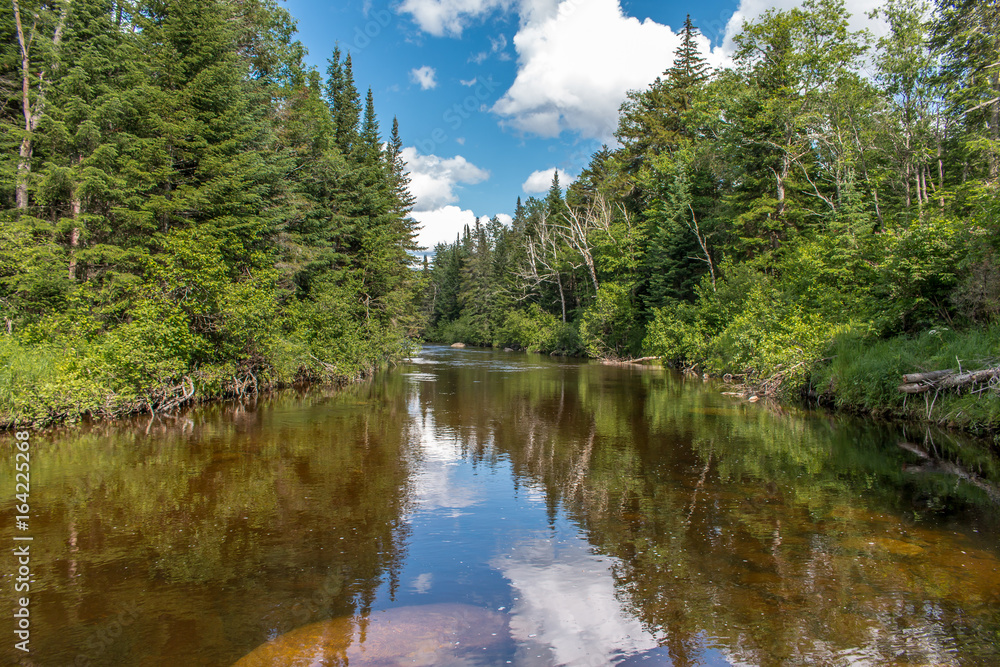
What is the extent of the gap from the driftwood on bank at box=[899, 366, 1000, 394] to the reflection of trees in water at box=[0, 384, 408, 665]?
970 cm

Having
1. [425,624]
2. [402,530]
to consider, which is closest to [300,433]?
[402,530]

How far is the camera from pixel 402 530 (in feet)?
20.3

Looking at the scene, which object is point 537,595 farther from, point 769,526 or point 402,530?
point 769,526

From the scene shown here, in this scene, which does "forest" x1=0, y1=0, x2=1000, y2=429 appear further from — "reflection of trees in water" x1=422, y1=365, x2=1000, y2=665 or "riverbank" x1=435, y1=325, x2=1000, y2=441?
"reflection of trees in water" x1=422, y1=365, x2=1000, y2=665

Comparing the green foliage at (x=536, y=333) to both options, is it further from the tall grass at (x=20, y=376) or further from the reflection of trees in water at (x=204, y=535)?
the tall grass at (x=20, y=376)

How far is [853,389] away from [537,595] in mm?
11659

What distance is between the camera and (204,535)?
5.84 meters

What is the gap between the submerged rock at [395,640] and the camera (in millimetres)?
3771

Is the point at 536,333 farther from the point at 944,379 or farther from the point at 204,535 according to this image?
the point at 204,535

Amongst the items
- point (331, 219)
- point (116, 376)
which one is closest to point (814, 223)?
point (331, 219)

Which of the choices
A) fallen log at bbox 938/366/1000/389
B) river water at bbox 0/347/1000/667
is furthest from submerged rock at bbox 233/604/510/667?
fallen log at bbox 938/366/1000/389

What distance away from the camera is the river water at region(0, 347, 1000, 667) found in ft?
13.1

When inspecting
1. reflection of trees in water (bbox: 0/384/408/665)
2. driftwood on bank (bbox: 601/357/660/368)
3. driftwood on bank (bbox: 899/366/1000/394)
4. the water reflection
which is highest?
driftwood on bank (bbox: 899/366/1000/394)

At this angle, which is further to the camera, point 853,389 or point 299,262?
point 299,262
